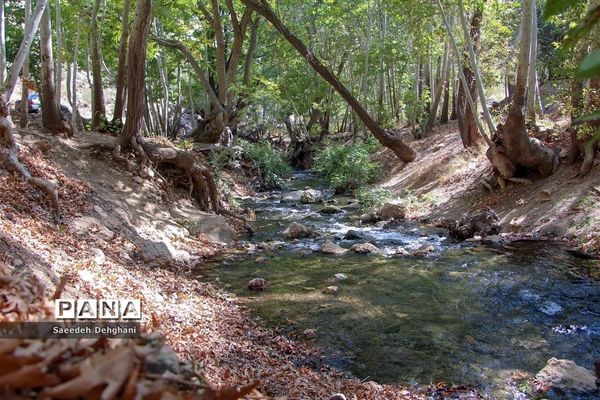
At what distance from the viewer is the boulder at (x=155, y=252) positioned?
7875mm

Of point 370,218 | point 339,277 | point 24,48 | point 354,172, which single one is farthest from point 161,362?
point 354,172

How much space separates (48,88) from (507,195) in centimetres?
1048

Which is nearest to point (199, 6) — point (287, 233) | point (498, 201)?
point (287, 233)

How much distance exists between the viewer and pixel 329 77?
13805 millimetres

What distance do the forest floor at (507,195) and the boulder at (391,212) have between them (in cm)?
34

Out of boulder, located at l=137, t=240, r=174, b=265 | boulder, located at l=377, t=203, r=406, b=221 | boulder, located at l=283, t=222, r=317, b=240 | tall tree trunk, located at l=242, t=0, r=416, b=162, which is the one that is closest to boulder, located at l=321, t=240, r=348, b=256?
boulder, located at l=283, t=222, r=317, b=240

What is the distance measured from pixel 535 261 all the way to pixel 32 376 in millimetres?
8354

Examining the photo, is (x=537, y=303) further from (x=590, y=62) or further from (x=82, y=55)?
(x=82, y=55)

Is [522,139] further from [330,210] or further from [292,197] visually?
[292,197]

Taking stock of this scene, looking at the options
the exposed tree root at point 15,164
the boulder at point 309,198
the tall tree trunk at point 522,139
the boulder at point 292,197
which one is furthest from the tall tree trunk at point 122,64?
the tall tree trunk at point 522,139

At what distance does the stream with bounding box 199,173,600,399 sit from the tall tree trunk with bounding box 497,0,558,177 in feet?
9.21

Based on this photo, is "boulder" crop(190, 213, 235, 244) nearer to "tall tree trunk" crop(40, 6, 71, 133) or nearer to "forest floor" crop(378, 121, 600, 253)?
Answer: "tall tree trunk" crop(40, 6, 71, 133)

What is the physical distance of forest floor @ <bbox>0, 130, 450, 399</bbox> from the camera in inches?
163

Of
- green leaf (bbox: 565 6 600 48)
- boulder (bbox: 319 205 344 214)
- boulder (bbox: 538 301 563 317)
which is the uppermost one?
green leaf (bbox: 565 6 600 48)
